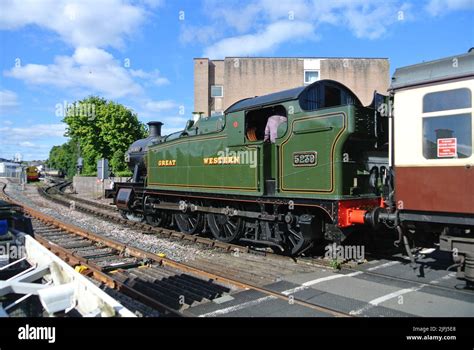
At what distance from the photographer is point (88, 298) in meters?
3.44

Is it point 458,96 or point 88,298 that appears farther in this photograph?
point 458,96

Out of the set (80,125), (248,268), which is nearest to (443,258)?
(248,268)

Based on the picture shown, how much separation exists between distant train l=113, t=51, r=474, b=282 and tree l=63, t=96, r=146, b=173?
2512 cm

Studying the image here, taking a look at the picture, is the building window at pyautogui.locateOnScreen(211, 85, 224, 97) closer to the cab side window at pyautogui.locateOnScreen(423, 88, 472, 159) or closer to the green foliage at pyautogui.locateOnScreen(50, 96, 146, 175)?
the green foliage at pyautogui.locateOnScreen(50, 96, 146, 175)

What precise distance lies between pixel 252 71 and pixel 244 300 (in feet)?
92.4

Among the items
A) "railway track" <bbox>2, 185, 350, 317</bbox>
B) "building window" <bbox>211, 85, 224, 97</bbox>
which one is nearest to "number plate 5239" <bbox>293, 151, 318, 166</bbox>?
"railway track" <bbox>2, 185, 350, 317</bbox>

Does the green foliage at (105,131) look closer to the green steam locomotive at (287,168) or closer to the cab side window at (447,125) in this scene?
the green steam locomotive at (287,168)

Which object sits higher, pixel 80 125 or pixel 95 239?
pixel 80 125

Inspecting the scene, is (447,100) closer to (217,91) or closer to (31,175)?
(217,91)

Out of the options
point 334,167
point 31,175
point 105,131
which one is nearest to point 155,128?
point 334,167

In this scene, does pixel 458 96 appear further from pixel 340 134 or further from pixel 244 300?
pixel 244 300

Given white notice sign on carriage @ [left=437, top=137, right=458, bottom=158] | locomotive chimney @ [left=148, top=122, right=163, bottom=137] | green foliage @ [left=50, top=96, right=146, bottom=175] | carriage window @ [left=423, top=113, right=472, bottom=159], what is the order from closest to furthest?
carriage window @ [left=423, top=113, right=472, bottom=159], white notice sign on carriage @ [left=437, top=137, right=458, bottom=158], locomotive chimney @ [left=148, top=122, right=163, bottom=137], green foliage @ [left=50, top=96, right=146, bottom=175]

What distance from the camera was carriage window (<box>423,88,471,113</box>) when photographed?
5.33 metres
